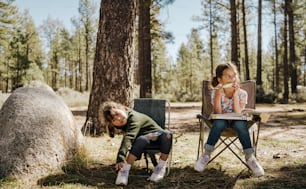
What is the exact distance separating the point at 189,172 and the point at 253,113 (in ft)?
3.11

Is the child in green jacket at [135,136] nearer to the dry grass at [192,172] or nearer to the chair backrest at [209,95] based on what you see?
the dry grass at [192,172]

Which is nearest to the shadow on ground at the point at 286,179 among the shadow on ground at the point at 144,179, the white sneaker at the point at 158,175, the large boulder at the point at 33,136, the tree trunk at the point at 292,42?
the shadow on ground at the point at 144,179

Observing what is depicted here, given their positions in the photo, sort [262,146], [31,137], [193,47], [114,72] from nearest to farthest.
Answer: [31,137] < [262,146] < [114,72] < [193,47]

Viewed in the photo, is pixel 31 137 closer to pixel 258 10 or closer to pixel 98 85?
pixel 98 85

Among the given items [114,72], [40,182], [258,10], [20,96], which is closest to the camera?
[40,182]

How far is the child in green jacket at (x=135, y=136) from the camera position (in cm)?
307

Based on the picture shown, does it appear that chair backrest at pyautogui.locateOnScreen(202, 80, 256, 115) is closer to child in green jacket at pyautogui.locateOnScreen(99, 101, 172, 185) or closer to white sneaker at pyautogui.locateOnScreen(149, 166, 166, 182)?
child in green jacket at pyautogui.locateOnScreen(99, 101, 172, 185)

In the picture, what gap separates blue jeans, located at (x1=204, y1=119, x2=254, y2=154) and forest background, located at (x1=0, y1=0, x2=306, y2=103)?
11.1 meters

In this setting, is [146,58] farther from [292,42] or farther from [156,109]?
[292,42]

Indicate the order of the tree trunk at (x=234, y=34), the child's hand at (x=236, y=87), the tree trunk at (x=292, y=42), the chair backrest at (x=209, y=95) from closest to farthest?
the child's hand at (x=236, y=87)
the chair backrest at (x=209, y=95)
the tree trunk at (x=234, y=34)
the tree trunk at (x=292, y=42)

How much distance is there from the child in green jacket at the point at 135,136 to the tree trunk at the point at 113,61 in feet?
7.07

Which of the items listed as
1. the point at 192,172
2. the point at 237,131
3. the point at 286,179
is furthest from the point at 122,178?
the point at 286,179

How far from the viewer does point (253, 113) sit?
10.5 ft

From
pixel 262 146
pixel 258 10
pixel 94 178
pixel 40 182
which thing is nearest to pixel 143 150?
pixel 94 178
